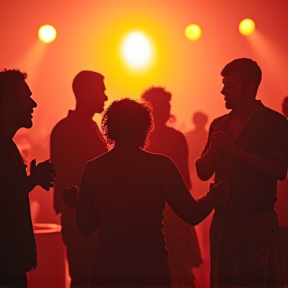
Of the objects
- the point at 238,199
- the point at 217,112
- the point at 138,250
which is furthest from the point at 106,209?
the point at 217,112

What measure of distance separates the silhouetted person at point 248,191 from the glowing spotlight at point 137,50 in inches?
263

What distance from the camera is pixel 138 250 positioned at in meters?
3.04

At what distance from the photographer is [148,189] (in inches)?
119

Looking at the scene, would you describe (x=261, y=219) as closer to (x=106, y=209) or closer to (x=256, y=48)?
(x=106, y=209)

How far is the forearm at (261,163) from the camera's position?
13.1 feet

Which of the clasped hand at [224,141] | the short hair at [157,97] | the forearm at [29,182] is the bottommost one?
the forearm at [29,182]

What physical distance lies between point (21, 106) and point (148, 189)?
3.39 ft

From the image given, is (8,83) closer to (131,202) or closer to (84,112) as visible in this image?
(131,202)

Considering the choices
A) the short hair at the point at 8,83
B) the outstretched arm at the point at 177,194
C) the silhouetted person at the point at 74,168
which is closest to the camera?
the outstretched arm at the point at 177,194

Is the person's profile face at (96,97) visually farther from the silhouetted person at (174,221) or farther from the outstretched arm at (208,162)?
the outstretched arm at (208,162)

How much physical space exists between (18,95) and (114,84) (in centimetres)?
744

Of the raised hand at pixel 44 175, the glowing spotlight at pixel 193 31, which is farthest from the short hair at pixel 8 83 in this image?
the glowing spotlight at pixel 193 31

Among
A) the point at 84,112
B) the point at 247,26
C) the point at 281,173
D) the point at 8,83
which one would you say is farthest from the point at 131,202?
the point at 247,26

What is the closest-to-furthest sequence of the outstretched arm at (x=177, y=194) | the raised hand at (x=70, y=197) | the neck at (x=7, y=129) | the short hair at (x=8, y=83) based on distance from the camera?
the outstretched arm at (x=177, y=194)
the raised hand at (x=70, y=197)
the neck at (x=7, y=129)
the short hair at (x=8, y=83)
